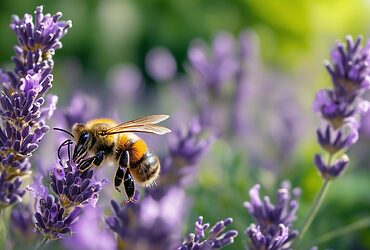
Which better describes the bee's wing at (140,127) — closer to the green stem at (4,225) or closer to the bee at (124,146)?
the bee at (124,146)

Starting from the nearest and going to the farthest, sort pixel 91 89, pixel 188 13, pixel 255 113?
1. pixel 255 113
2. pixel 91 89
3. pixel 188 13

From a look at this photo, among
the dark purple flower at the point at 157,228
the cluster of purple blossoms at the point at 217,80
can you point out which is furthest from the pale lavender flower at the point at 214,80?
the dark purple flower at the point at 157,228

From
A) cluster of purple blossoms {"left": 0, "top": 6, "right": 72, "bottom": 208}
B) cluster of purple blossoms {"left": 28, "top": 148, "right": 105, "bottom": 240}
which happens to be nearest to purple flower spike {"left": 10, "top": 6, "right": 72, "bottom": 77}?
cluster of purple blossoms {"left": 0, "top": 6, "right": 72, "bottom": 208}

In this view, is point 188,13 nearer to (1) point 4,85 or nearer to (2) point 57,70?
(2) point 57,70

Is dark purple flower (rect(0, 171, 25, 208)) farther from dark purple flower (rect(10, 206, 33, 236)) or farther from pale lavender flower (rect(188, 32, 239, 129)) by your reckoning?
pale lavender flower (rect(188, 32, 239, 129))

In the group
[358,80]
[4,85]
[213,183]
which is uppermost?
[213,183]

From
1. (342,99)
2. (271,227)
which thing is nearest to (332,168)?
(342,99)

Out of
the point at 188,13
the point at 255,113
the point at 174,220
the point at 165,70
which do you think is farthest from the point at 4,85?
the point at 188,13
